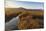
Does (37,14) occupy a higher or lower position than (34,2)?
lower

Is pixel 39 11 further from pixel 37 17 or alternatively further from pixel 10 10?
pixel 10 10

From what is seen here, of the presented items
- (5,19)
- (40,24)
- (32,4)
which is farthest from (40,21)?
(5,19)

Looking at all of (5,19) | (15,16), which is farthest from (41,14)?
(5,19)

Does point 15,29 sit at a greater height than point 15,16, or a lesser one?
lesser

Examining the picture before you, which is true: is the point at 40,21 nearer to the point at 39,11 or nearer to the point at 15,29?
the point at 39,11
